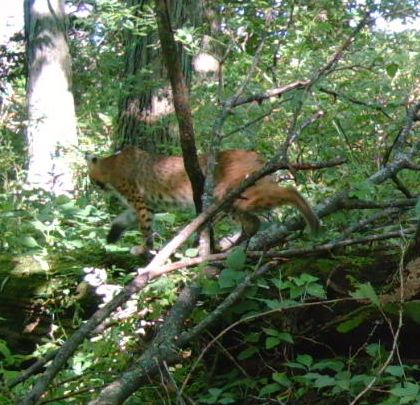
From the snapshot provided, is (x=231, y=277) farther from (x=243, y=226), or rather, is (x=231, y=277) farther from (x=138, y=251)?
(x=138, y=251)

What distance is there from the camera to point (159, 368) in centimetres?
318

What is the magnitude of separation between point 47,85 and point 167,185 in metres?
4.83

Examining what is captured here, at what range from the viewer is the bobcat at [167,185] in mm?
5473

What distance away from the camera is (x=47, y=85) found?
1092 cm

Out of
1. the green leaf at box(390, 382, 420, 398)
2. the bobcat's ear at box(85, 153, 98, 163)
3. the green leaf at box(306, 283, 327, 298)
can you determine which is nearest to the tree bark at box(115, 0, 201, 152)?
the bobcat's ear at box(85, 153, 98, 163)

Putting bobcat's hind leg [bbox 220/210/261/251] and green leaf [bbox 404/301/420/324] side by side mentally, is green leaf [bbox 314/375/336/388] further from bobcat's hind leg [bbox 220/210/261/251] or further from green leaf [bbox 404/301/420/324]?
bobcat's hind leg [bbox 220/210/261/251]

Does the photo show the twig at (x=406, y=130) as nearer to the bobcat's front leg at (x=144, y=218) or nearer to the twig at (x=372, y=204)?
the twig at (x=372, y=204)

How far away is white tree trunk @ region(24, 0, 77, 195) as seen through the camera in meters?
10.2

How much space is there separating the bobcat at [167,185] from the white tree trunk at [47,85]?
2.17 m

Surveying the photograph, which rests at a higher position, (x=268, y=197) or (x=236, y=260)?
(x=268, y=197)

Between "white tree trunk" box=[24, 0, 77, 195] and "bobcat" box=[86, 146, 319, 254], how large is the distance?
2166mm

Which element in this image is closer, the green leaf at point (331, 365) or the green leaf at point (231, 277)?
the green leaf at point (331, 365)

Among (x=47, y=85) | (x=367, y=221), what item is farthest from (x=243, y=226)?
(x=47, y=85)

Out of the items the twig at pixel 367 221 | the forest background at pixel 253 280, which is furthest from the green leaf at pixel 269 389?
the twig at pixel 367 221
